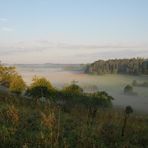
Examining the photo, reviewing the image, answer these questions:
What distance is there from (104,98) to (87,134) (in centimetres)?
8632

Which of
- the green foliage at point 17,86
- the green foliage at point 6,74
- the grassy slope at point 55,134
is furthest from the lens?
the green foliage at point 6,74

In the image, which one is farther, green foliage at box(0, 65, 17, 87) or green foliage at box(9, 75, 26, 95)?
green foliage at box(0, 65, 17, 87)

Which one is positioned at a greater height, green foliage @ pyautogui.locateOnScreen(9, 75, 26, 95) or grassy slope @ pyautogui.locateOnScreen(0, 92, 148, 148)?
grassy slope @ pyautogui.locateOnScreen(0, 92, 148, 148)

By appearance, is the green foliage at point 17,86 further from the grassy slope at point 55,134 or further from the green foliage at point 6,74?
the grassy slope at point 55,134

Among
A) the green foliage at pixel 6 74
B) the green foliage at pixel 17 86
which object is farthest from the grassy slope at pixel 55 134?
the green foliage at pixel 6 74

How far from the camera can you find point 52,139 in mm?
9336

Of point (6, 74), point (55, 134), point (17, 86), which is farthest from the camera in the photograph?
point (6, 74)

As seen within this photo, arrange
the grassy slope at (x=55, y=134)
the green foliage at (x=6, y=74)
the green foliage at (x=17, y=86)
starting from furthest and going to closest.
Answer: the green foliage at (x=6, y=74) < the green foliage at (x=17, y=86) < the grassy slope at (x=55, y=134)

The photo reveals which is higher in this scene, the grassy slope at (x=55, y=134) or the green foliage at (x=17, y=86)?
the grassy slope at (x=55, y=134)

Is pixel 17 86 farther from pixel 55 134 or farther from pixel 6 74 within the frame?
pixel 55 134

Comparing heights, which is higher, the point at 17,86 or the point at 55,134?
the point at 55,134

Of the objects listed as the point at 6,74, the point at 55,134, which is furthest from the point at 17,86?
the point at 55,134

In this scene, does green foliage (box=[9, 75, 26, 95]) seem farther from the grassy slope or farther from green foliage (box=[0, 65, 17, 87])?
the grassy slope

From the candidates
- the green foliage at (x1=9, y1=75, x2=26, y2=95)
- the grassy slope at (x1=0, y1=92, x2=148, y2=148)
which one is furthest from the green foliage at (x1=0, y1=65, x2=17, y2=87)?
the grassy slope at (x1=0, y1=92, x2=148, y2=148)
